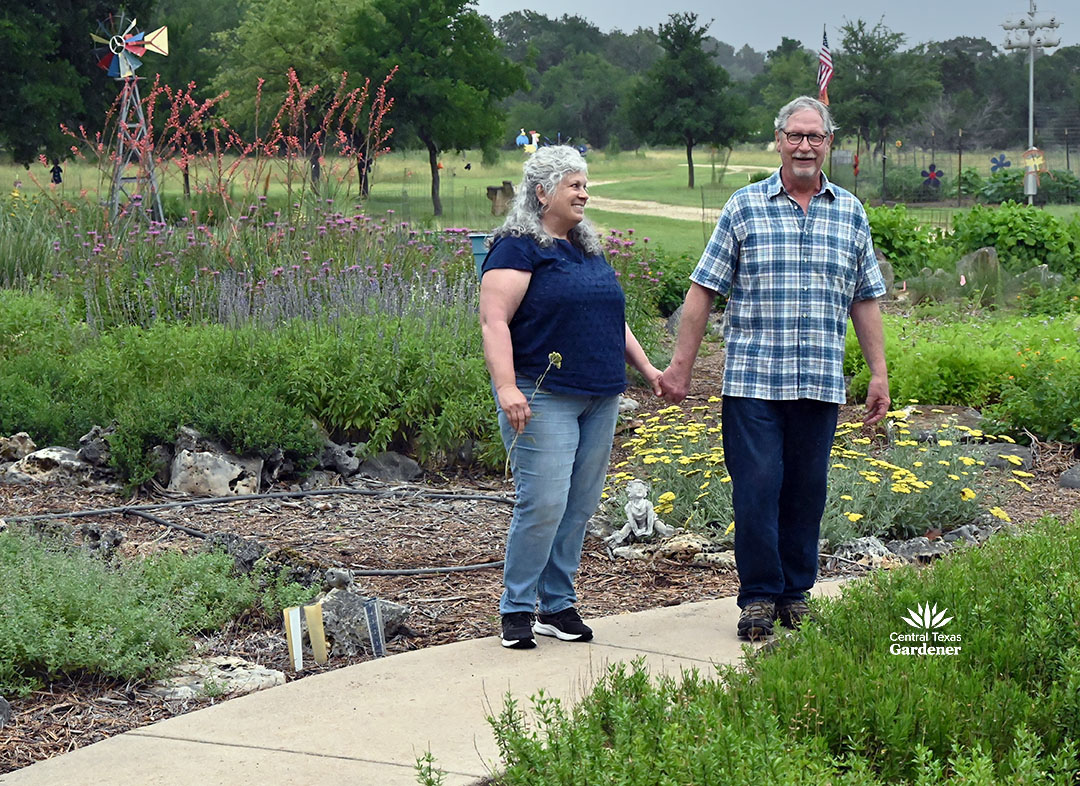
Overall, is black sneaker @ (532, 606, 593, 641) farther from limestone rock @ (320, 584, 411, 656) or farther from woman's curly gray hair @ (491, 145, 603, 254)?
woman's curly gray hair @ (491, 145, 603, 254)

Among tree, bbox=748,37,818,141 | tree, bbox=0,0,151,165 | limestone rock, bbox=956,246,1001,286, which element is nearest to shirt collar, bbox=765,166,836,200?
limestone rock, bbox=956,246,1001,286

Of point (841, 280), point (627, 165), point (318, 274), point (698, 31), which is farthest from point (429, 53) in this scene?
point (841, 280)

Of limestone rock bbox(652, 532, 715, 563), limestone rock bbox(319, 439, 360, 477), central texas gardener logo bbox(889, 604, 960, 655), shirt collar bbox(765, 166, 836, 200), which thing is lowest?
limestone rock bbox(652, 532, 715, 563)

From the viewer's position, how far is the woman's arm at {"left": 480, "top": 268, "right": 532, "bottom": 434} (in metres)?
3.99

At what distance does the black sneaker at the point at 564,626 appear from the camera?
4.27m

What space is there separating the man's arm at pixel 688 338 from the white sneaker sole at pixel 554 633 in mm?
878

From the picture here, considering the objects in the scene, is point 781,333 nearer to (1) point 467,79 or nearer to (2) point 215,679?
(2) point 215,679

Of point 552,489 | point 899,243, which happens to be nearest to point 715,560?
point 552,489

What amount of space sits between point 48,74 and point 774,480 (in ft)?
104

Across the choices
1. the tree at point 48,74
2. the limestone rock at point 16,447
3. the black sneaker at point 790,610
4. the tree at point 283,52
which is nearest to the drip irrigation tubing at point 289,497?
the limestone rock at point 16,447

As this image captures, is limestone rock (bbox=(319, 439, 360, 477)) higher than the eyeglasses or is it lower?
lower

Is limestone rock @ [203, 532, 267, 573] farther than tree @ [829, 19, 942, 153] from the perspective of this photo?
No

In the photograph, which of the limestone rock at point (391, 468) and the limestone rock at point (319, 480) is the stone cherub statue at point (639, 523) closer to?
the limestone rock at point (391, 468)

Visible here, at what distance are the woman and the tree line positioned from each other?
2482 cm
